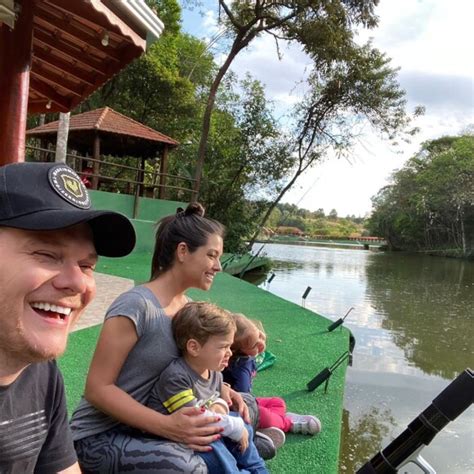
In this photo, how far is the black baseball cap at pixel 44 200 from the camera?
0.74 meters

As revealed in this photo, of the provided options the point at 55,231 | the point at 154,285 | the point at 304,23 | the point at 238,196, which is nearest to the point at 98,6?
the point at 154,285

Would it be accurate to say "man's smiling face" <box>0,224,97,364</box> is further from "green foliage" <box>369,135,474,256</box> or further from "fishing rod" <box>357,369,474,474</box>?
"green foliage" <box>369,135,474,256</box>

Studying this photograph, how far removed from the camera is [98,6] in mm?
1999

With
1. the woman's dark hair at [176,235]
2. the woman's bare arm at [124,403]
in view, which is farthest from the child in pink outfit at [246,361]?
the woman's bare arm at [124,403]

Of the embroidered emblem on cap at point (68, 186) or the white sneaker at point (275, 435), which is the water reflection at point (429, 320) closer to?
the white sneaker at point (275, 435)

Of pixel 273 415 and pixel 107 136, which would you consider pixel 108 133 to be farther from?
pixel 273 415

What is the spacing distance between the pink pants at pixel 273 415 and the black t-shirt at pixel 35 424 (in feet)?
4.83

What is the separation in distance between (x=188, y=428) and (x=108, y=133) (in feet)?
35.2

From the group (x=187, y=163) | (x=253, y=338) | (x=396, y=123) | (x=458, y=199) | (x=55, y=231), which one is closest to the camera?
(x=55, y=231)

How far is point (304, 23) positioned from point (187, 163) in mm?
7544

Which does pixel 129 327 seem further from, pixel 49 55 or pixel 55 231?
pixel 49 55

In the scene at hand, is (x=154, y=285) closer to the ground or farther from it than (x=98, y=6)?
closer to the ground

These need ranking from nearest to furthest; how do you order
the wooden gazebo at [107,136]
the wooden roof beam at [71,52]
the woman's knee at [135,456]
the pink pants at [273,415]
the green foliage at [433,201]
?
1. the woman's knee at [135,456]
2. the pink pants at [273,415]
3. the wooden roof beam at [71,52]
4. the wooden gazebo at [107,136]
5. the green foliage at [433,201]

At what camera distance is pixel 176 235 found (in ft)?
5.87
